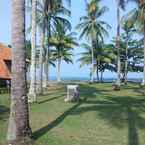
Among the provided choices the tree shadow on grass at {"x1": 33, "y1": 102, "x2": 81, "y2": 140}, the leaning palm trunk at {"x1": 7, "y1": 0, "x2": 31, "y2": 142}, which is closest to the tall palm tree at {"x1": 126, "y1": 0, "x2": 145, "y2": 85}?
the tree shadow on grass at {"x1": 33, "y1": 102, "x2": 81, "y2": 140}

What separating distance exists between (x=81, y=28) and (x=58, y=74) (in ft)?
26.4

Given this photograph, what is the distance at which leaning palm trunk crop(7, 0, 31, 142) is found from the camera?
12445 mm

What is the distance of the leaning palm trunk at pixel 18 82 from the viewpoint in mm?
12445

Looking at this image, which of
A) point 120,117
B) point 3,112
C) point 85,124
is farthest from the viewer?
point 3,112

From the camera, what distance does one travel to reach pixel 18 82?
12.6 meters

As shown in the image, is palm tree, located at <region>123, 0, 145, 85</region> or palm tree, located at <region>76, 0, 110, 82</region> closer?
palm tree, located at <region>123, 0, 145, 85</region>

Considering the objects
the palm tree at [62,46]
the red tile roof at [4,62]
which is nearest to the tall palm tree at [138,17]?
the red tile roof at [4,62]

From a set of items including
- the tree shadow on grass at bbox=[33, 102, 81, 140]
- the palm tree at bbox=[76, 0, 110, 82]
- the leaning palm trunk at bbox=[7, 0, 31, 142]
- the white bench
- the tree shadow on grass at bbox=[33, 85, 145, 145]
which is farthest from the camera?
the palm tree at bbox=[76, 0, 110, 82]

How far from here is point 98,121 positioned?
1733cm

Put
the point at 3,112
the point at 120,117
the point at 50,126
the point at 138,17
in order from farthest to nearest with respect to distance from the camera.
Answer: the point at 138,17 < the point at 3,112 < the point at 120,117 < the point at 50,126

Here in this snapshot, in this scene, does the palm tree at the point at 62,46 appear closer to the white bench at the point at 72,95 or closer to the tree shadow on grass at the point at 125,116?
the white bench at the point at 72,95

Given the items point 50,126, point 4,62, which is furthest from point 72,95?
point 4,62

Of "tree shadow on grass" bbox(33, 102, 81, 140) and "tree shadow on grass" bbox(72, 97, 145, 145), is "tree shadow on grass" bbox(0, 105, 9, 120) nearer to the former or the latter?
"tree shadow on grass" bbox(33, 102, 81, 140)

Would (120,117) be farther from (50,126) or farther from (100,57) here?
(100,57)
